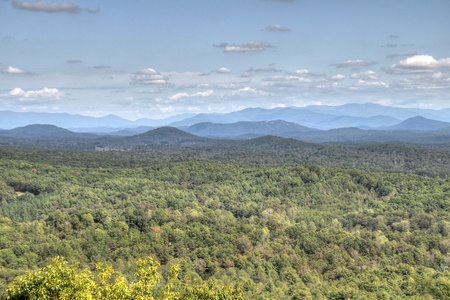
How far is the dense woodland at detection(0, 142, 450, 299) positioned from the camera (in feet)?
238

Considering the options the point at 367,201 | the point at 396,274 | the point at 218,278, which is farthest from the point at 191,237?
the point at 367,201

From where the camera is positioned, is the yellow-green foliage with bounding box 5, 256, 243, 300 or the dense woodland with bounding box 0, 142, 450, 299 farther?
the dense woodland with bounding box 0, 142, 450, 299

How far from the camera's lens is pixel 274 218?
118 meters

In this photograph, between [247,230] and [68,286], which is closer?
[68,286]

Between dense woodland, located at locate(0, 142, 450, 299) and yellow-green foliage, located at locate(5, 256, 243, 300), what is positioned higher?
yellow-green foliage, located at locate(5, 256, 243, 300)

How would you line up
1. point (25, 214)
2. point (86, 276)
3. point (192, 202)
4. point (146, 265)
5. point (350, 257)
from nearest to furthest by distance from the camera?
point (86, 276)
point (146, 265)
point (350, 257)
point (25, 214)
point (192, 202)

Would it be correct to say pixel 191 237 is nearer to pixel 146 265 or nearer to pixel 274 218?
pixel 274 218

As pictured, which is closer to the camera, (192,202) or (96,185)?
(192,202)

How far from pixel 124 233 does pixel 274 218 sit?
44.6 m

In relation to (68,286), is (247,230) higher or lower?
lower

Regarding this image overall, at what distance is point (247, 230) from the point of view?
100312 millimetres

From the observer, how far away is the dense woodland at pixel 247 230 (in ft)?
238

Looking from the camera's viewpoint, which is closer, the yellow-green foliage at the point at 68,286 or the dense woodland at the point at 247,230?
the yellow-green foliage at the point at 68,286

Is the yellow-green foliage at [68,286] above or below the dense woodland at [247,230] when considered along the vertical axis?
above
